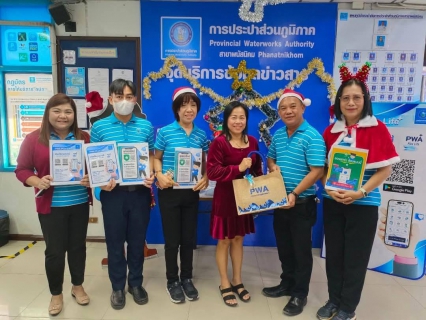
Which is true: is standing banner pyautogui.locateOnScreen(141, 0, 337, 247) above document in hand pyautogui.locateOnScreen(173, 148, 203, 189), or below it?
above

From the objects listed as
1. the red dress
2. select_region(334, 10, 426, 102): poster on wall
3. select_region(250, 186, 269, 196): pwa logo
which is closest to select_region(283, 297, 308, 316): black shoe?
the red dress

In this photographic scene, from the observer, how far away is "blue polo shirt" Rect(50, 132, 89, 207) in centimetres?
209

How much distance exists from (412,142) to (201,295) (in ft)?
7.54

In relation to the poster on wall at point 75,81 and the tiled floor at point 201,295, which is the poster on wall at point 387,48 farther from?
the poster on wall at point 75,81

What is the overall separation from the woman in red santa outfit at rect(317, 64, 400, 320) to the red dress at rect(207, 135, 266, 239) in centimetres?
56

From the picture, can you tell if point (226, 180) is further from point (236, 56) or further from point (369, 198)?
point (236, 56)

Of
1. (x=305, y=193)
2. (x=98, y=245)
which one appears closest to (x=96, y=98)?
(x=98, y=245)

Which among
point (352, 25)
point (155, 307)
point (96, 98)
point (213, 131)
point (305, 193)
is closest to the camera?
point (305, 193)

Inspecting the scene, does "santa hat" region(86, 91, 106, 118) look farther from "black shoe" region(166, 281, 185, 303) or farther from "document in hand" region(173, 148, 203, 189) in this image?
"black shoe" region(166, 281, 185, 303)

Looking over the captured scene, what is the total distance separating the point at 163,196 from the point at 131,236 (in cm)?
38

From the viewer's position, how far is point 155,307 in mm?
2350

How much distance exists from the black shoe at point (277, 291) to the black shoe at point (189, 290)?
0.57m

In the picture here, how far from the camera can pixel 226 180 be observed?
2.16 meters

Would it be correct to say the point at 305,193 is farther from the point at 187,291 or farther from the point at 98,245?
the point at 98,245
